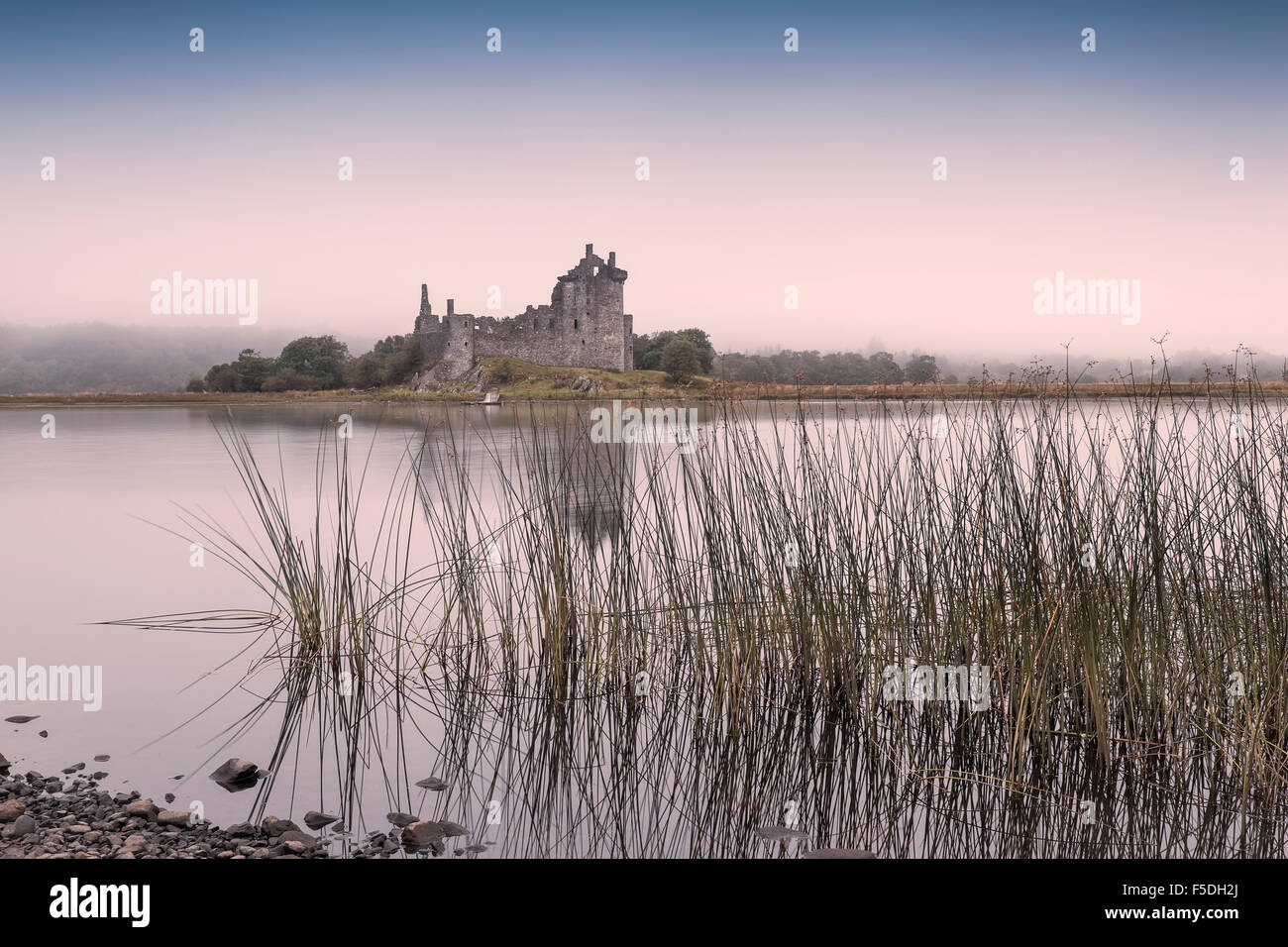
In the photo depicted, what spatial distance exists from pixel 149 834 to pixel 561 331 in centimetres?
4835

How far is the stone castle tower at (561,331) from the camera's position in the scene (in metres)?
49.2

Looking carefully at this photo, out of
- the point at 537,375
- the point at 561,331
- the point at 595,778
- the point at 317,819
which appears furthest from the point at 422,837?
the point at 561,331

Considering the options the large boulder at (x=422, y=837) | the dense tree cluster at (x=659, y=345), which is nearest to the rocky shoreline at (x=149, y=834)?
the large boulder at (x=422, y=837)

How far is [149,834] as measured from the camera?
2.40 m

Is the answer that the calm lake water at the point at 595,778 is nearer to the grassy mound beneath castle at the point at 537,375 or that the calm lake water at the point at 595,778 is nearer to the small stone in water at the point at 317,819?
the small stone in water at the point at 317,819

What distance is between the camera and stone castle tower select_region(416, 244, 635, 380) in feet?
161

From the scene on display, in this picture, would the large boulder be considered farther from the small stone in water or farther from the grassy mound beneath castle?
the grassy mound beneath castle

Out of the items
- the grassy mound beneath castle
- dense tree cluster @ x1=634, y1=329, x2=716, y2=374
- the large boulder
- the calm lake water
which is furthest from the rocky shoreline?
dense tree cluster @ x1=634, y1=329, x2=716, y2=374

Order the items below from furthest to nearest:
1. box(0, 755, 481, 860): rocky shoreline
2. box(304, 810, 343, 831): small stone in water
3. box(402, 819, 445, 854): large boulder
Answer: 1. box(304, 810, 343, 831): small stone in water
2. box(402, 819, 445, 854): large boulder
3. box(0, 755, 481, 860): rocky shoreline

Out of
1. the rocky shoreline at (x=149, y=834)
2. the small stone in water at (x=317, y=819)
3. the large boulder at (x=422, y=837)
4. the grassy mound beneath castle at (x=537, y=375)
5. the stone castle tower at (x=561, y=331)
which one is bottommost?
the small stone in water at (x=317, y=819)

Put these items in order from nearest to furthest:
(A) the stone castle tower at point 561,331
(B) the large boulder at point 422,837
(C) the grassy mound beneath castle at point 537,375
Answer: (B) the large boulder at point 422,837 → (C) the grassy mound beneath castle at point 537,375 → (A) the stone castle tower at point 561,331

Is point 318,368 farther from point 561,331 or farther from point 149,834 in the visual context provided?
point 149,834

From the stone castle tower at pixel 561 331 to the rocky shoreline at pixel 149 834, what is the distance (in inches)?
1849

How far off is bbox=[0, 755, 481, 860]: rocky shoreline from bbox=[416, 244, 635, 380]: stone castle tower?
46965mm
